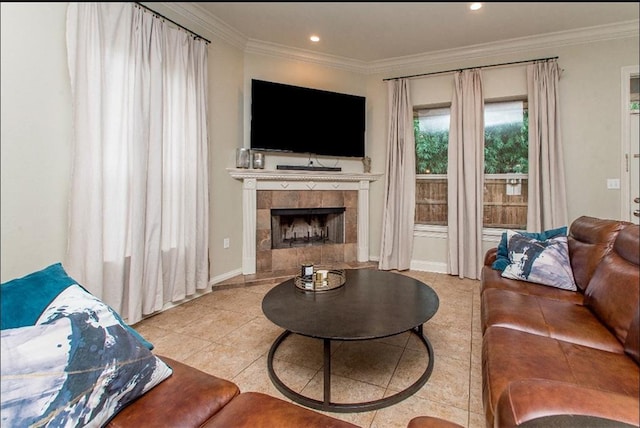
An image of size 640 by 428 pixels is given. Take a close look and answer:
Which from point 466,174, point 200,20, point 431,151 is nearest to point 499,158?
point 466,174

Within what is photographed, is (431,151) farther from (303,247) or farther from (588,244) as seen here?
(588,244)

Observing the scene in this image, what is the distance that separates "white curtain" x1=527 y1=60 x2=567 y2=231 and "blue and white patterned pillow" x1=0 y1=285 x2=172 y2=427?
11.3 feet

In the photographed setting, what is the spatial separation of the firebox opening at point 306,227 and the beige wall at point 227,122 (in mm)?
435

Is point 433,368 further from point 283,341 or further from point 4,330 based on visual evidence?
point 4,330

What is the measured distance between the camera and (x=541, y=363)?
984 millimetres

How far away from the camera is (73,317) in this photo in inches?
29.7

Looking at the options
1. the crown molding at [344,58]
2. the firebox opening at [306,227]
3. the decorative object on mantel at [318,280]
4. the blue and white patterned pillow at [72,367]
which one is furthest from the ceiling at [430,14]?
the firebox opening at [306,227]

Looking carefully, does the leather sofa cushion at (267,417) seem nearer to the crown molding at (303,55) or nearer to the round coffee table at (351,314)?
the round coffee table at (351,314)

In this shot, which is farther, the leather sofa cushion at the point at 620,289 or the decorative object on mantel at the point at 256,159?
the decorative object on mantel at the point at 256,159

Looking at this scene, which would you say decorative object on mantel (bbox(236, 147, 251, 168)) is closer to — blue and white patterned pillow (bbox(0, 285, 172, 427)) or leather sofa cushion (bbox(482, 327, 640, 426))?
blue and white patterned pillow (bbox(0, 285, 172, 427))

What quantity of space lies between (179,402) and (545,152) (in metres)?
3.54

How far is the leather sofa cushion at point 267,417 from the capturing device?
0.81m

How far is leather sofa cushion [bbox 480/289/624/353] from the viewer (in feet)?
3.89

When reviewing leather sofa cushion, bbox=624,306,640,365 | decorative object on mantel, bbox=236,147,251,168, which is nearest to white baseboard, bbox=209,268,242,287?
decorative object on mantel, bbox=236,147,251,168
